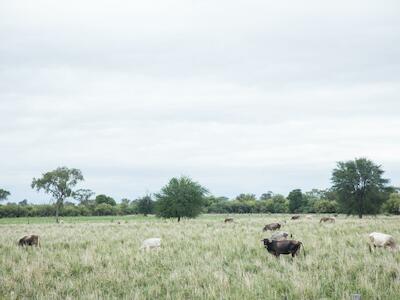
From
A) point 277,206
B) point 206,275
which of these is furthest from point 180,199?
point 277,206

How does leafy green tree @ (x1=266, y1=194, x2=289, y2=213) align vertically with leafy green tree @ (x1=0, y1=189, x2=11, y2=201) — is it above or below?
below

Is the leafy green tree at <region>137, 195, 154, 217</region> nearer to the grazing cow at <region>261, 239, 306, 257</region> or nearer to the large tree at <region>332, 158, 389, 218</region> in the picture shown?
the large tree at <region>332, 158, 389, 218</region>

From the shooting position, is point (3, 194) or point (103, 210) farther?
point (3, 194)

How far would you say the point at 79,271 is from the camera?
35.1ft

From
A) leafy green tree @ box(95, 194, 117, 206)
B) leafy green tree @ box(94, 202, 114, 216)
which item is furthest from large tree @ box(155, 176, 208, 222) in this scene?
leafy green tree @ box(95, 194, 117, 206)

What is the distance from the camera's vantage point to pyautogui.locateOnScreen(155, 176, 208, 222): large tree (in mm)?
47844

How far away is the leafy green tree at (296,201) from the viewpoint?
11310cm

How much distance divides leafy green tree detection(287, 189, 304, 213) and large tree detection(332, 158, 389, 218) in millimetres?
59943

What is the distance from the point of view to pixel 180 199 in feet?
158

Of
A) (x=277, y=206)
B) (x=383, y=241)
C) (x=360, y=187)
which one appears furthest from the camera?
(x=277, y=206)

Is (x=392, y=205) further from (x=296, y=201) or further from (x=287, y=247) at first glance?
(x=287, y=247)

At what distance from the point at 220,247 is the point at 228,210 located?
4541 inches

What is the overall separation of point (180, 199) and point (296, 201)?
73425 mm

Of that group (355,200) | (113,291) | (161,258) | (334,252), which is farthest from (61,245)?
(355,200)
